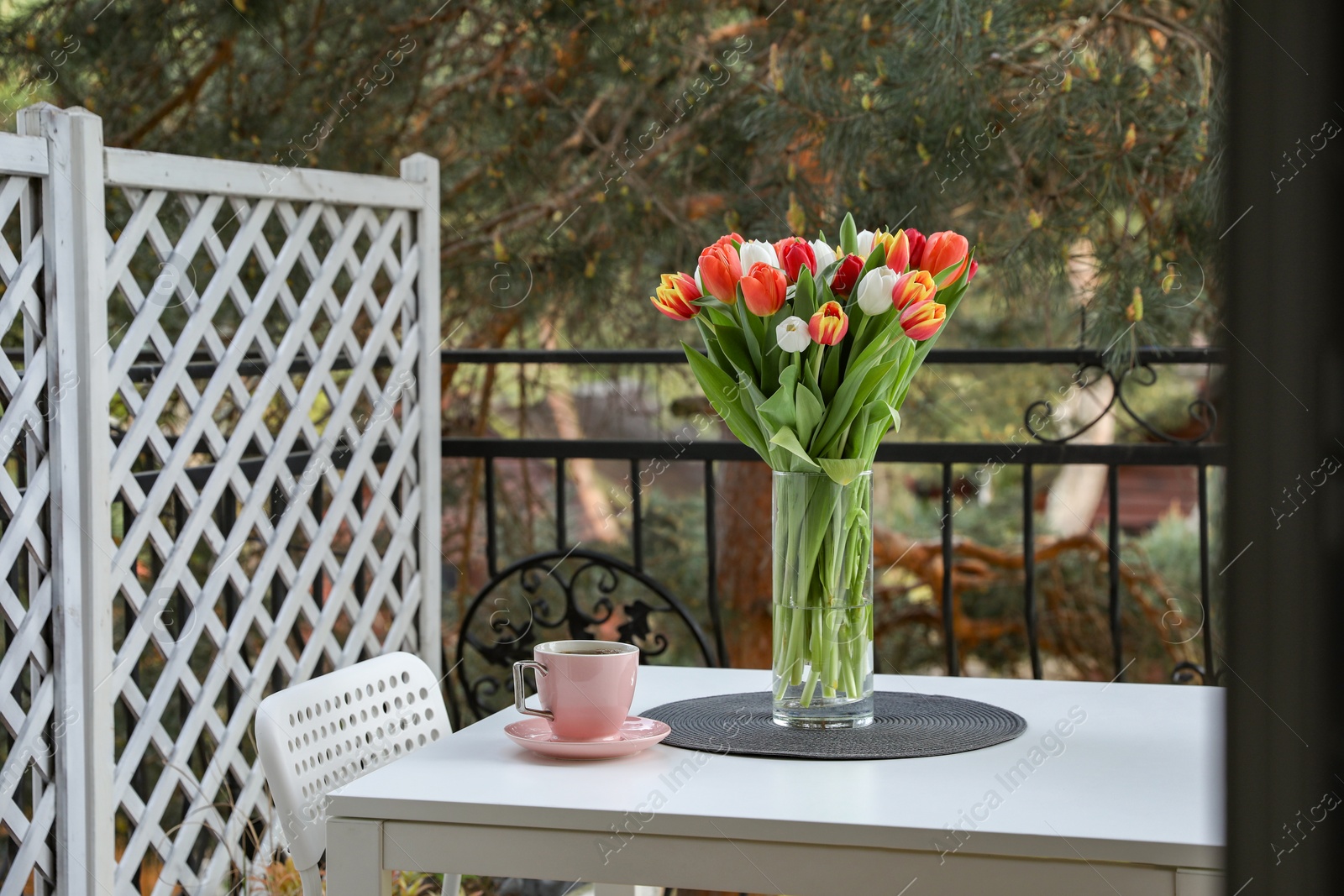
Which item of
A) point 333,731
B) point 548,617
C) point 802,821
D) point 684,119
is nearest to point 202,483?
point 548,617

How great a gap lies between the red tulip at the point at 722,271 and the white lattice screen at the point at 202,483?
95 centimetres

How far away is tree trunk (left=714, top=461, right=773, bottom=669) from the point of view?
12.0ft

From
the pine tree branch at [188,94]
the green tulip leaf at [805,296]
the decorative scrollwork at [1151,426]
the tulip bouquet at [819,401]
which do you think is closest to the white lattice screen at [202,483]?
the pine tree branch at [188,94]

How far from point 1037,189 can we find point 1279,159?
272cm

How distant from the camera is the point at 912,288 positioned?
3.56 feet

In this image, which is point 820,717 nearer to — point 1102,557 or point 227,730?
point 227,730

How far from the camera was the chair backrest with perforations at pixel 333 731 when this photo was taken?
1.15m

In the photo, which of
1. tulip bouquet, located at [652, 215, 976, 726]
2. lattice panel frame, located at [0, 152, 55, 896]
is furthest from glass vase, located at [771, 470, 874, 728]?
lattice panel frame, located at [0, 152, 55, 896]

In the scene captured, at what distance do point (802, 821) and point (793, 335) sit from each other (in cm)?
41

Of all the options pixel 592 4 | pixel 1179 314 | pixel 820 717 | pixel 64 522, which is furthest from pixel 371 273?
pixel 1179 314

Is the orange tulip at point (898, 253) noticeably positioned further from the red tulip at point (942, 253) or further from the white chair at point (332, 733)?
the white chair at point (332, 733)

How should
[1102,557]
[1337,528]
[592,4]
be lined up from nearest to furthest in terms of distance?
[1337,528] < [592,4] < [1102,557]

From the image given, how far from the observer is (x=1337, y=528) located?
0.21 metres

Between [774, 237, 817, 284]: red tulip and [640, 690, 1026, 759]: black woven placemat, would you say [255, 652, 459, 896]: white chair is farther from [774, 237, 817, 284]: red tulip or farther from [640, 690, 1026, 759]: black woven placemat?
[774, 237, 817, 284]: red tulip
